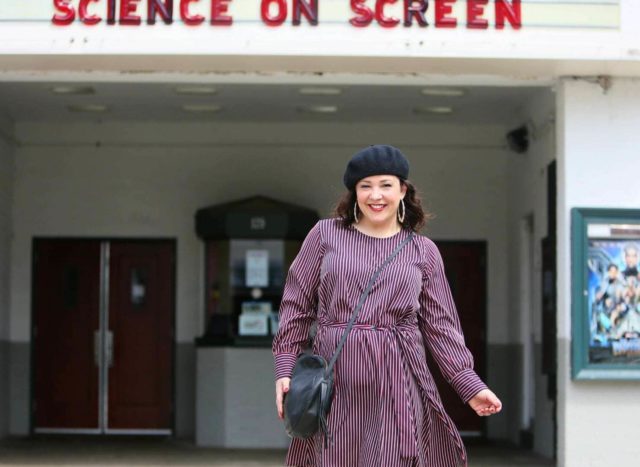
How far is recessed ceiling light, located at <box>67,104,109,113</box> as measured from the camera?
12547 millimetres

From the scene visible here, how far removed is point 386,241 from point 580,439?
16.9 ft

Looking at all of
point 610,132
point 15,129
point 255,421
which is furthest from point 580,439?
point 15,129

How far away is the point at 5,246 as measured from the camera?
13.2m

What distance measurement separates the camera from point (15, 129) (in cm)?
1341

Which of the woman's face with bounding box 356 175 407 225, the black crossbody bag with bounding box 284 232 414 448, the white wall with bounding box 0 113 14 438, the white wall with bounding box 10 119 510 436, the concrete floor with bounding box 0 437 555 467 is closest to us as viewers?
the black crossbody bag with bounding box 284 232 414 448

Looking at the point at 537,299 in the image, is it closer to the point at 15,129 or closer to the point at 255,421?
the point at 255,421

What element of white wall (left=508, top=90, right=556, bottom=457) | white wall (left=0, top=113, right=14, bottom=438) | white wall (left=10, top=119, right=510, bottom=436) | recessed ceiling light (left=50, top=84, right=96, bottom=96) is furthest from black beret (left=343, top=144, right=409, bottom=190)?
white wall (left=0, top=113, right=14, bottom=438)

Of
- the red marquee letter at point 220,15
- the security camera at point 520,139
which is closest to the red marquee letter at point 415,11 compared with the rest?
the red marquee letter at point 220,15

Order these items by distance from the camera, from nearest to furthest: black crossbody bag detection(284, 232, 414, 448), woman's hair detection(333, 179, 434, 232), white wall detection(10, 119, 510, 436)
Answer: black crossbody bag detection(284, 232, 414, 448), woman's hair detection(333, 179, 434, 232), white wall detection(10, 119, 510, 436)

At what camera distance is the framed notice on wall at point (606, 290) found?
944 cm

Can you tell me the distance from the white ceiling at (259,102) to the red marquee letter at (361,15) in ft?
6.79

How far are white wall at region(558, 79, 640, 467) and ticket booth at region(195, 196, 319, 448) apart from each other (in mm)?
3601

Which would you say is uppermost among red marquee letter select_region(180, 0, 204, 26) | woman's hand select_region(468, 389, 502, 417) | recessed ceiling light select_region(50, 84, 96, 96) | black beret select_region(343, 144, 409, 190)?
red marquee letter select_region(180, 0, 204, 26)

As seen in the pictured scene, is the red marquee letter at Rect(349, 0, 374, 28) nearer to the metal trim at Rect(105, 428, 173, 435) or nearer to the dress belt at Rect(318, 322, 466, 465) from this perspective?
the dress belt at Rect(318, 322, 466, 465)
